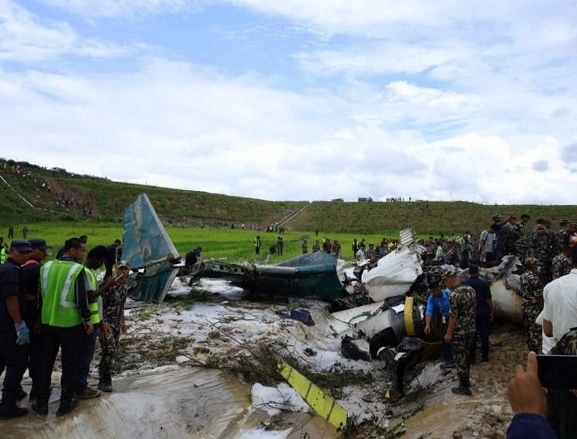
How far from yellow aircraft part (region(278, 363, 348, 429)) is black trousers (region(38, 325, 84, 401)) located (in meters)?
2.50

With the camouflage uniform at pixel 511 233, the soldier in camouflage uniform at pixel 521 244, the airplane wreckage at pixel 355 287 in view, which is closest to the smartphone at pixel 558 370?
the airplane wreckage at pixel 355 287

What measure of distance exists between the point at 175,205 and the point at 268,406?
201ft

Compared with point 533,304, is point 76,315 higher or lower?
higher

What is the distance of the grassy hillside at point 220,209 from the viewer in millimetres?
51281

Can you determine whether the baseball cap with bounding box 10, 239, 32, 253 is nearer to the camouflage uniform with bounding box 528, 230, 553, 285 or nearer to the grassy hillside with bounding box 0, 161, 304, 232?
the camouflage uniform with bounding box 528, 230, 553, 285

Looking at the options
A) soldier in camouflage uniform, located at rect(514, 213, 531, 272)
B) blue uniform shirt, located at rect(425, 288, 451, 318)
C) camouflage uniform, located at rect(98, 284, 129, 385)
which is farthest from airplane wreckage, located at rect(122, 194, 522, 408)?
camouflage uniform, located at rect(98, 284, 129, 385)

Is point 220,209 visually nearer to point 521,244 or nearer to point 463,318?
point 521,244

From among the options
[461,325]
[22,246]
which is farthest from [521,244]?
[22,246]

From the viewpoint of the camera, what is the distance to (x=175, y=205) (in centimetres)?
6538

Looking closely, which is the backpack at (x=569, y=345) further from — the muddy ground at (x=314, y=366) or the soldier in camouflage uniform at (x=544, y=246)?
the soldier in camouflage uniform at (x=544, y=246)

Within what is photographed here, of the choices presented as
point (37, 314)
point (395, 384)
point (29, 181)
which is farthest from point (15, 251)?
point (29, 181)

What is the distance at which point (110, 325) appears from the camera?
564cm

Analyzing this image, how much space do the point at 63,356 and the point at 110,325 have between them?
31.9 inches

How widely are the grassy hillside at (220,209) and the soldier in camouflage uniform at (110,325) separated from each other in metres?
40.9
